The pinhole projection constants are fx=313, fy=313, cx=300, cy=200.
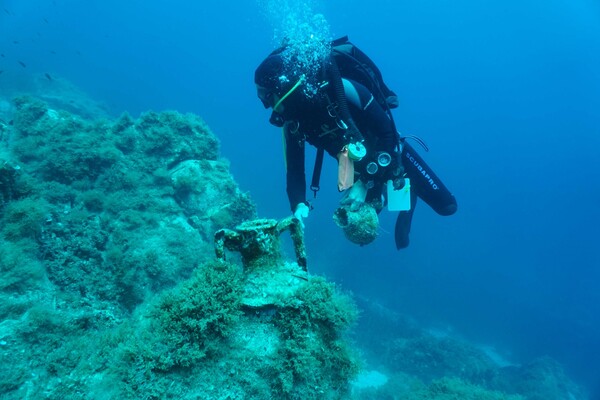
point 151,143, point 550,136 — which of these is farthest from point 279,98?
point 550,136

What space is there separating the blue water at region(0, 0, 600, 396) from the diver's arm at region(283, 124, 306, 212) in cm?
148

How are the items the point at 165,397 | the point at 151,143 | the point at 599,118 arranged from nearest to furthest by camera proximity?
1. the point at 165,397
2. the point at 151,143
3. the point at 599,118

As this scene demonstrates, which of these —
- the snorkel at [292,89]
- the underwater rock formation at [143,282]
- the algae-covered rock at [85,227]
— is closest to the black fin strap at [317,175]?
the snorkel at [292,89]

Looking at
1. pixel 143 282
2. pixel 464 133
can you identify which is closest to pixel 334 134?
pixel 143 282

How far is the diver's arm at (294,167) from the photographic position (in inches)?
186

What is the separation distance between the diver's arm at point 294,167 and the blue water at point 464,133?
4.86 ft

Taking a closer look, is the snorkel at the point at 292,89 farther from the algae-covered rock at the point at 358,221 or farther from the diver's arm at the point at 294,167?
the algae-covered rock at the point at 358,221

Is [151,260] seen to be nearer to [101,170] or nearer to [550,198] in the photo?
[101,170]

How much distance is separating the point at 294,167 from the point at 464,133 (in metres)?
127

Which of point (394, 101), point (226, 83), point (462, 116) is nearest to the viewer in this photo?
point (394, 101)

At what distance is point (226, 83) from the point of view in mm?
142625

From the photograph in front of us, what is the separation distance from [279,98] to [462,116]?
13306 centimetres

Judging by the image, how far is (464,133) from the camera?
114 m

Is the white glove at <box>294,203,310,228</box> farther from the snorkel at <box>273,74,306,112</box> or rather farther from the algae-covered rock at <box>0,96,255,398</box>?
the algae-covered rock at <box>0,96,255,398</box>
